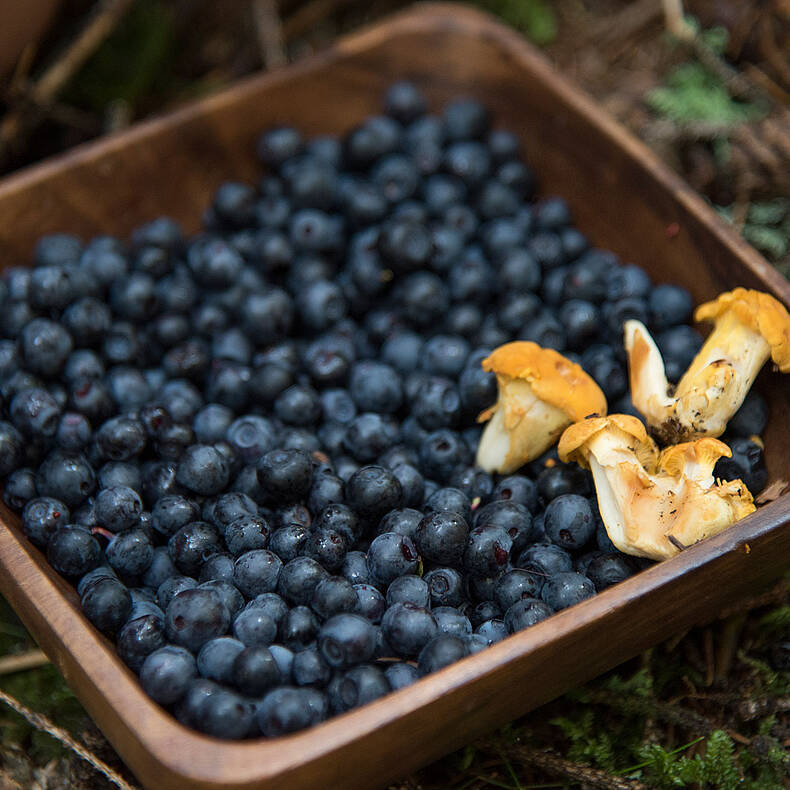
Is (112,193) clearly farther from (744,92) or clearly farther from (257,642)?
(744,92)

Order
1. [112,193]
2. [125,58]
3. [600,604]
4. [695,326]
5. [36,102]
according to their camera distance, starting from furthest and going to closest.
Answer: [125,58] → [36,102] → [112,193] → [695,326] → [600,604]

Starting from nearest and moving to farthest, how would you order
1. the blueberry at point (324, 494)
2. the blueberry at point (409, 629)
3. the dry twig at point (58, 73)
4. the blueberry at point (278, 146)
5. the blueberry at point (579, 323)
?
the blueberry at point (409, 629), the blueberry at point (324, 494), the blueberry at point (579, 323), the blueberry at point (278, 146), the dry twig at point (58, 73)

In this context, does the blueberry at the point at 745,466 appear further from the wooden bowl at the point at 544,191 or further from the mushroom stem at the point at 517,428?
the mushroom stem at the point at 517,428

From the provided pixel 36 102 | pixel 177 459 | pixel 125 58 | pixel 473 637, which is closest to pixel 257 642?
pixel 473 637

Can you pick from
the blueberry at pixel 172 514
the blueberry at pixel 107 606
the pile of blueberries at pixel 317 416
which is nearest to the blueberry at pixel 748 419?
the pile of blueberries at pixel 317 416

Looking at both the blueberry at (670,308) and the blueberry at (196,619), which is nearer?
the blueberry at (196,619)

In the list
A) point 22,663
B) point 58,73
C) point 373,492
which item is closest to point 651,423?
point 373,492

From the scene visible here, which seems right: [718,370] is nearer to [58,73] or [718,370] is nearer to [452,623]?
[452,623]

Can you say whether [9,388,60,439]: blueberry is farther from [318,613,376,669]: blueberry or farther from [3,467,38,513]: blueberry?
[318,613,376,669]: blueberry
